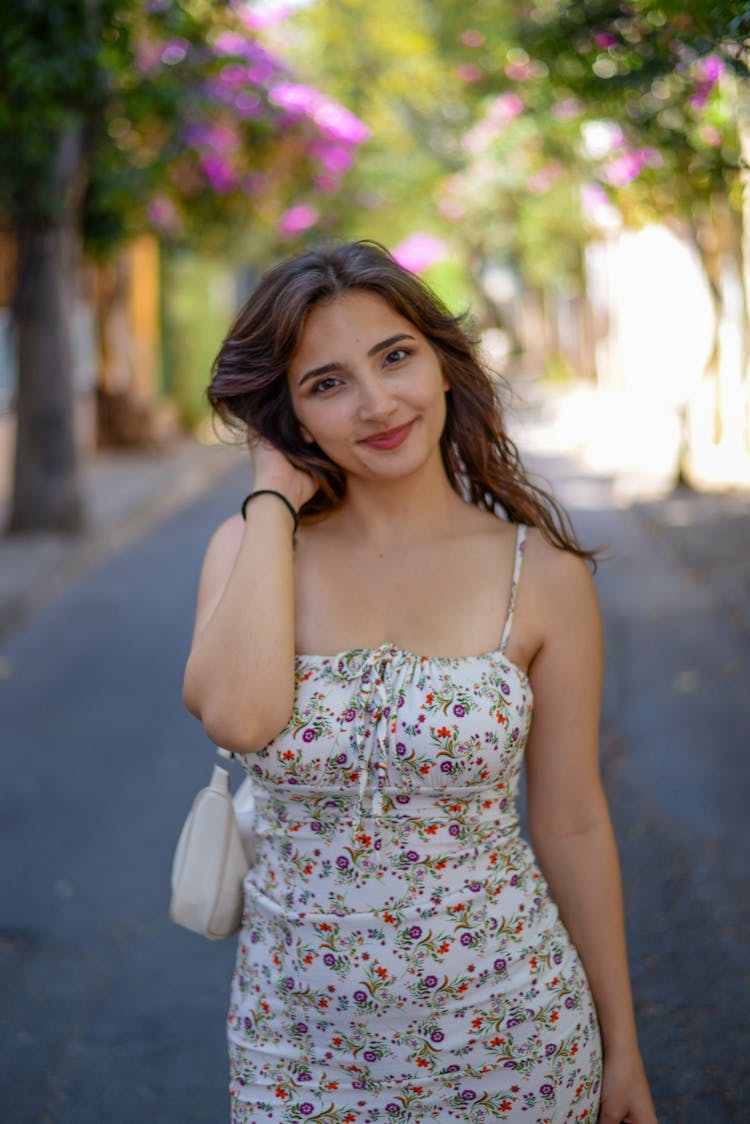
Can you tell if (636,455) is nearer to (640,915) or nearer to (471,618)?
(640,915)

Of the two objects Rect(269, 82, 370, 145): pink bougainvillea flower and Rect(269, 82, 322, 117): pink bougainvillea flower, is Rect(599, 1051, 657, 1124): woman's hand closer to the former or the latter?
Rect(269, 82, 370, 145): pink bougainvillea flower

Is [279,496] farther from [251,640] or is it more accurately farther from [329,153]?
[329,153]

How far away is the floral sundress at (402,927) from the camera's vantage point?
216 centimetres

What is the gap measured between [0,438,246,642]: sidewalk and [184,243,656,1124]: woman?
3.31 meters

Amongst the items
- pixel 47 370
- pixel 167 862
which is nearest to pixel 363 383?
pixel 167 862

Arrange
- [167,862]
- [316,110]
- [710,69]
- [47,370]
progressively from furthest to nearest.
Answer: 1. [316,110]
2. [47,370]
3. [710,69]
4. [167,862]

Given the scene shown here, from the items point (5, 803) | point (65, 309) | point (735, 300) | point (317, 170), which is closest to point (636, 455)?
point (735, 300)

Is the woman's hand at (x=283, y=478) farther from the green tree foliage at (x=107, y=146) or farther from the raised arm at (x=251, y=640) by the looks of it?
the green tree foliage at (x=107, y=146)

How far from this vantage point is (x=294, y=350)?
235 centimetres

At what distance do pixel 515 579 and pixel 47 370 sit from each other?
1126 cm

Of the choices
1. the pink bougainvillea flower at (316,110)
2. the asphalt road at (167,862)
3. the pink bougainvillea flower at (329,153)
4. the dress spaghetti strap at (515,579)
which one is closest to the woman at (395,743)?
the dress spaghetti strap at (515,579)

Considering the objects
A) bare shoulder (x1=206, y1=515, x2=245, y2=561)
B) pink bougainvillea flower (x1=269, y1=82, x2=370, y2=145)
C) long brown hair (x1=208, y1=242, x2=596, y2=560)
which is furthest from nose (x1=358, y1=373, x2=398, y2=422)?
pink bougainvillea flower (x1=269, y1=82, x2=370, y2=145)

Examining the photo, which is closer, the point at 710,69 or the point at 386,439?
the point at 386,439

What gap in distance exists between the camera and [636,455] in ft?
59.8
